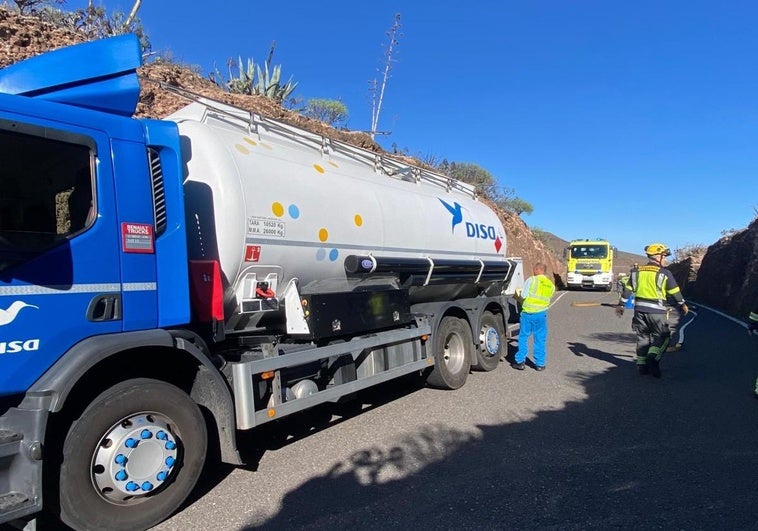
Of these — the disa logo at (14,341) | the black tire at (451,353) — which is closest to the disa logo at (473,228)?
the black tire at (451,353)

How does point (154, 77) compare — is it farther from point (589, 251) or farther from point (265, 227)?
point (589, 251)

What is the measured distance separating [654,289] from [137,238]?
7232mm

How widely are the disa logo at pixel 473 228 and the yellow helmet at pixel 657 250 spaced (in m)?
2.35

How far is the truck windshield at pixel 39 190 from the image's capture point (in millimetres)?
2949

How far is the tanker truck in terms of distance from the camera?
302 cm

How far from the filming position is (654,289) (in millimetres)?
7996

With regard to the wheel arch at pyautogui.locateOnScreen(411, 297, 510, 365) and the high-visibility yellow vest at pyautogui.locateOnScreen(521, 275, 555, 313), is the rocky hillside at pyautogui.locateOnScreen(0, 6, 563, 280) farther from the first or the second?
the high-visibility yellow vest at pyautogui.locateOnScreen(521, 275, 555, 313)

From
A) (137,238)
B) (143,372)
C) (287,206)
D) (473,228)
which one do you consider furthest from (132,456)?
(473,228)

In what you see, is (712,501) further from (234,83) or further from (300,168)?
(234,83)

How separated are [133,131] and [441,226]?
4537 mm

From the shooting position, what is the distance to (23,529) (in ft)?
9.73

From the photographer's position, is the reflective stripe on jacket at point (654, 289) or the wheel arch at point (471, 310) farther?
the reflective stripe on jacket at point (654, 289)

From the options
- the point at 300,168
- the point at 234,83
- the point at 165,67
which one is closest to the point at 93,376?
the point at 300,168

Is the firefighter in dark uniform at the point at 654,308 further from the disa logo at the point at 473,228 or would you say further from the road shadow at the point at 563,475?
the disa logo at the point at 473,228
